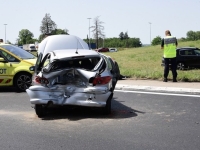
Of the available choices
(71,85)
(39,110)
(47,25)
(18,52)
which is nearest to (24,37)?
(47,25)

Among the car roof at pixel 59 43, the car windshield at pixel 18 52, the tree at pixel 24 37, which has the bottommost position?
the car windshield at pixel 18 52

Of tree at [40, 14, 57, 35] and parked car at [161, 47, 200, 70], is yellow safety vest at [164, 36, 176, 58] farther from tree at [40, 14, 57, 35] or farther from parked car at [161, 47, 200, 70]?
tree at [40, 14, 57, 35]

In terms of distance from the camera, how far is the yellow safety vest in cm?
1253

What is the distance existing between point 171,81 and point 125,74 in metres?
2.22

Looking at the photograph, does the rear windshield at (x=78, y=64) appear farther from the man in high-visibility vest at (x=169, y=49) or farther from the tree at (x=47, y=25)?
the tree at (x=47, y=25)

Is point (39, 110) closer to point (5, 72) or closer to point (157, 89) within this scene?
point (5, 72)

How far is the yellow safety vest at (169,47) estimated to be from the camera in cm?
1253

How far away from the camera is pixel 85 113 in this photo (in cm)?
771

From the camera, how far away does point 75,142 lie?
5496 millimetres

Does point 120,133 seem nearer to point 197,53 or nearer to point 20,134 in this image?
point 20,134

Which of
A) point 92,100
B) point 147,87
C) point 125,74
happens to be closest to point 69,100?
point 92,100

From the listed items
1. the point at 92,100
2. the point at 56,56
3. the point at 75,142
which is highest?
the point at 56,56

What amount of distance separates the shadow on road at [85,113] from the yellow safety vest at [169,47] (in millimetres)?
4700

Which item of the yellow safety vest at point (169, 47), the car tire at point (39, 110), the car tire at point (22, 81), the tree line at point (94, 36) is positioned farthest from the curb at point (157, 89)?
the tree line at point (94, 36)
